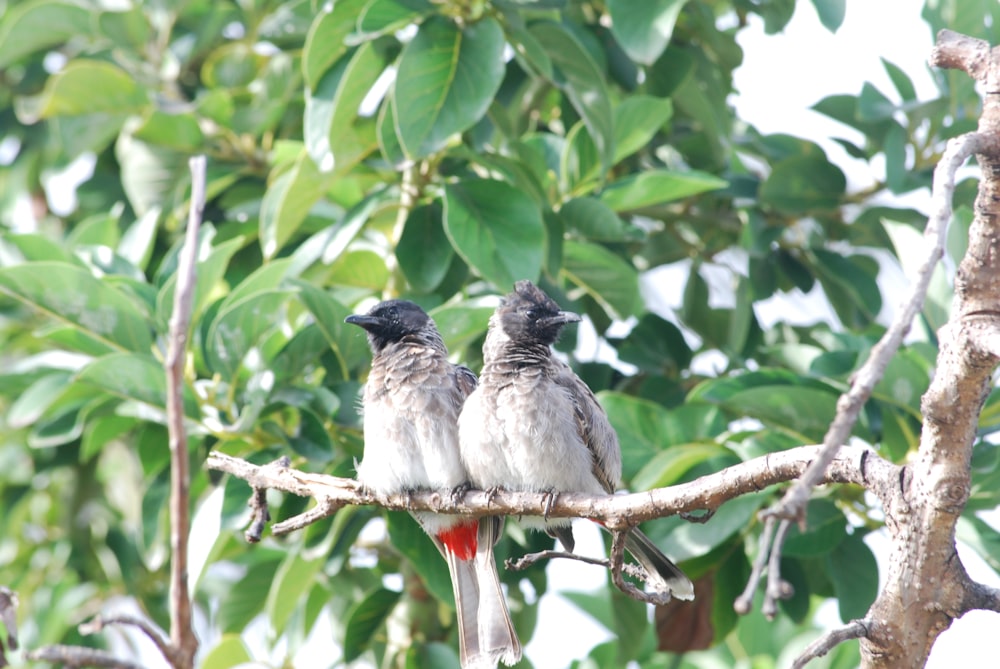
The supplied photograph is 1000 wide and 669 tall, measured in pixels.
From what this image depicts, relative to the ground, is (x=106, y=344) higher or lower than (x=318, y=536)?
higher

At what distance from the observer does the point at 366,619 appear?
12.3ft

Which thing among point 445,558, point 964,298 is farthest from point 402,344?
point 964,298

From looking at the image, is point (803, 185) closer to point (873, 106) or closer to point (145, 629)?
point (873, 106)

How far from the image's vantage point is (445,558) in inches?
131

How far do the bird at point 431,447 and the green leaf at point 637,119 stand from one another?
0.90 m

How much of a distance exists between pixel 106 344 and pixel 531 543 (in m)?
1.46

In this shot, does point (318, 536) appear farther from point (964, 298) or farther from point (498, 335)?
point (964, 298)

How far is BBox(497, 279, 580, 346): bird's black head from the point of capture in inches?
119

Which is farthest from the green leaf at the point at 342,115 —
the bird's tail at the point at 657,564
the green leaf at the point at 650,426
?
the bird's tail at the point at 657,564

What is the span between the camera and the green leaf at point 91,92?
4.23m

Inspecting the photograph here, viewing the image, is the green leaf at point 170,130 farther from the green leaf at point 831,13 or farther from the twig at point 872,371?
the twig at point 872,371

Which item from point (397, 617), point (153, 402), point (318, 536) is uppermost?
point (153, 402)

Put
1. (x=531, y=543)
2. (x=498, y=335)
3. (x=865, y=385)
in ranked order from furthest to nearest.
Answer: (x=531, y=543) → (x=498, y=335) → (x=865, y=385)

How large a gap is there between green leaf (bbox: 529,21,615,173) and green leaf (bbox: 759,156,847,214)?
707mm
